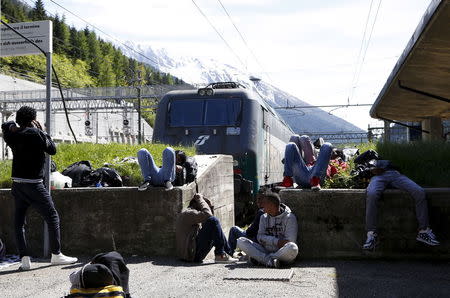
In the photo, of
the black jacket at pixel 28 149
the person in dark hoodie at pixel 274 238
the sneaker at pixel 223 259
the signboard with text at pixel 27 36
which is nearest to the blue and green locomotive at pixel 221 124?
the sneaker at pixel 223 259

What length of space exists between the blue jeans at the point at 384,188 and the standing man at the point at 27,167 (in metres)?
3.58

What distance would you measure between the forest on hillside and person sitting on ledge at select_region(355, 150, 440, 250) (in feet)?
210

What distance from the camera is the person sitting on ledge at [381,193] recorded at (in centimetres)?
674

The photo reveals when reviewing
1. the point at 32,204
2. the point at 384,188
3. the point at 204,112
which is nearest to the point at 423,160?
the point at 384,188

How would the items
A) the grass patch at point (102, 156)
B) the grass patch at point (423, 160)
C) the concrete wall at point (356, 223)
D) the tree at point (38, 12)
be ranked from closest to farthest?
the concrete wall at point (356, 223)
the grass patch at point (423, 160)
the grass patch at point (102, 156)
the tree at point (38, 12)

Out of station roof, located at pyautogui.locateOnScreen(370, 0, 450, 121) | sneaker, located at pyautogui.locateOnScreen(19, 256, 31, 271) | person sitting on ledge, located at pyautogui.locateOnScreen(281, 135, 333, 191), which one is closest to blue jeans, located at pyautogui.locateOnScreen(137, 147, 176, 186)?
person sitting on ledge, located at pyautogui.locateOnScreen(281, 135, 333, 191)

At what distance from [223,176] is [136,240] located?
3303 mm

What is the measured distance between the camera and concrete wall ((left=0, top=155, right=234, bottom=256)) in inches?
306

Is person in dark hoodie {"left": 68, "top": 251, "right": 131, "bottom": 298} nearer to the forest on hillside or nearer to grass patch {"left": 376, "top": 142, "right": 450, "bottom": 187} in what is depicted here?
grass patch {"left": 376, "top": 142, "right": 450, "bottom": 187}

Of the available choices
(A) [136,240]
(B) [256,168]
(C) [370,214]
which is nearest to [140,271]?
(A) [136,240]

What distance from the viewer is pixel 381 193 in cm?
703

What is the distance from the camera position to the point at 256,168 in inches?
550

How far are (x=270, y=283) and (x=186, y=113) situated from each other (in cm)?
912

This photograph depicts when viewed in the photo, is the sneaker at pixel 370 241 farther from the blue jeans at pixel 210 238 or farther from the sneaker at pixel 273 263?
the blue jeans at pixel 210 238
